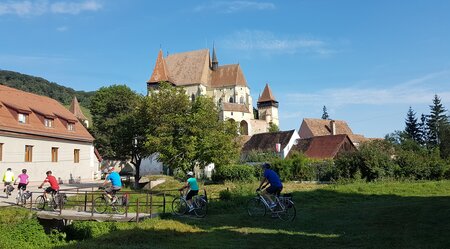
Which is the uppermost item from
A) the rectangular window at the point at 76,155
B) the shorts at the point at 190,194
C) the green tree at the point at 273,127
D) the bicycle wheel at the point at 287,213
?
the green tree at the point at 273,127

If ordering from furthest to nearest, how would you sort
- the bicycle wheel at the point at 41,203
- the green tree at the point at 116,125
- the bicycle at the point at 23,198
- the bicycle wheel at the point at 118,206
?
the green tree at the point at 116,125 → the bicycle at the point at 23,198 → the bicycle wheel at the point at 41,203 → the bicycle wheel at the point at 118,206

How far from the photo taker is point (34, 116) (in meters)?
36.3

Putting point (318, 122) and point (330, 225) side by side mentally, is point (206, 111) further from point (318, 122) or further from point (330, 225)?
point (318, 122)

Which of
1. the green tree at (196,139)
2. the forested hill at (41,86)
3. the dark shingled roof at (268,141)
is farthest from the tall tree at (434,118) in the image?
the forested hill at (41,86)

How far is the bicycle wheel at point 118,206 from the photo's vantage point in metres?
15.8

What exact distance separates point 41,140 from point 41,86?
136064mm

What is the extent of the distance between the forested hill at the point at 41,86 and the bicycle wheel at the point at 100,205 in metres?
137

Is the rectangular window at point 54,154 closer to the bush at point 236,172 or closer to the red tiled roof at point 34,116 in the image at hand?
the red tiled roof at point 34,116

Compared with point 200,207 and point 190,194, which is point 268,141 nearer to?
point 200,207

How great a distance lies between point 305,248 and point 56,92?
6387 inches

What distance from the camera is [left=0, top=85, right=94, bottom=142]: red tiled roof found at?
32625 millimetres

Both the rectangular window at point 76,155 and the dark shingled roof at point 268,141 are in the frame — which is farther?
the dark shingled roof at point 268,141

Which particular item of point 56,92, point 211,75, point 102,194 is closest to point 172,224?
point 102,194

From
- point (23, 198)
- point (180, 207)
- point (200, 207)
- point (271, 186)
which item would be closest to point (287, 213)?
point (271, 186)
